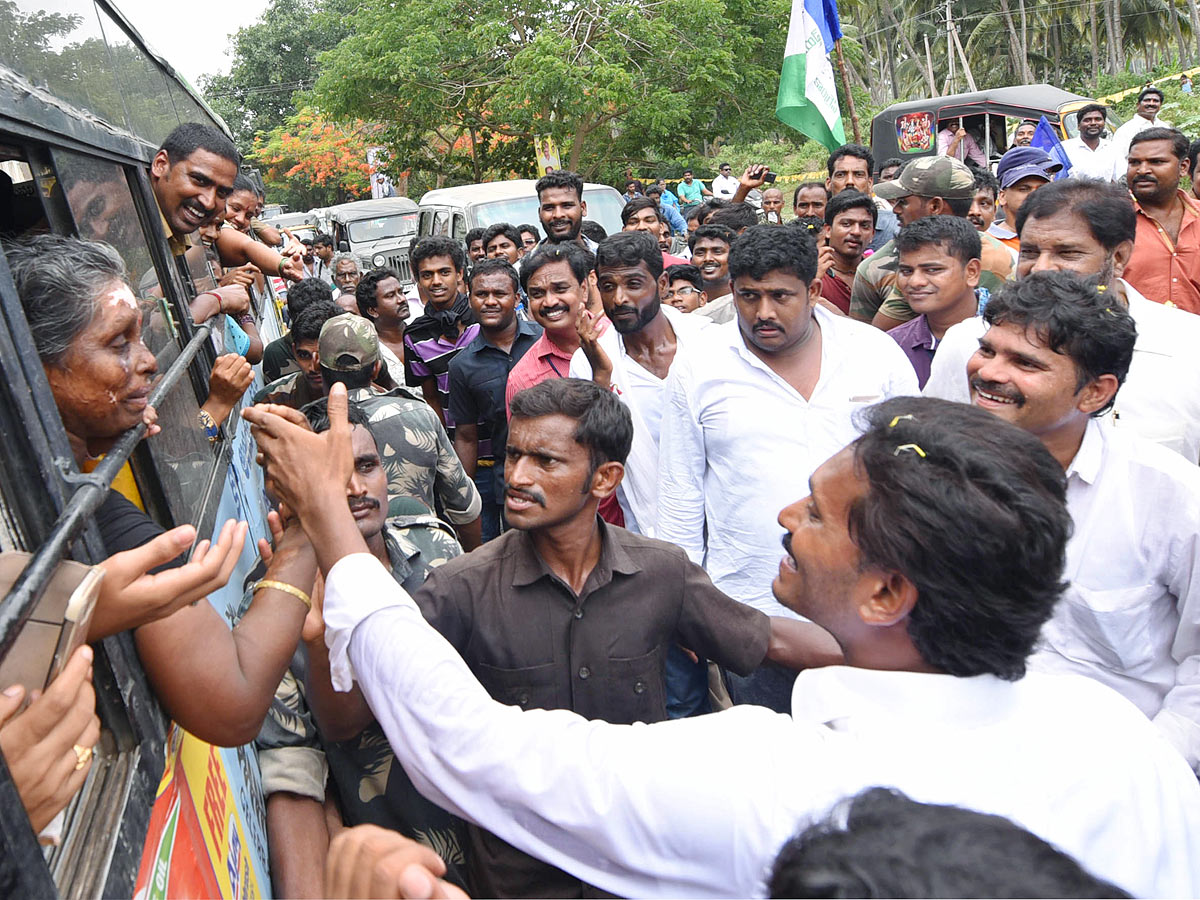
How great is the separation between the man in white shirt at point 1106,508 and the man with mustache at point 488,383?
2.57m

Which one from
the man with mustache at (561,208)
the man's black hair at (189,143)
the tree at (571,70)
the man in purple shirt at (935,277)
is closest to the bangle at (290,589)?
the man's black hair at (189,143)

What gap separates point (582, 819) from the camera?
1354mm

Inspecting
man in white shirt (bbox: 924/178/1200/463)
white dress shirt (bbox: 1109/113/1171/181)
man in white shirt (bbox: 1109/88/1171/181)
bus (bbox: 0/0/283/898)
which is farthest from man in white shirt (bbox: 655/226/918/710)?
white dress shirt (bbox: 1109/113/1171/181)

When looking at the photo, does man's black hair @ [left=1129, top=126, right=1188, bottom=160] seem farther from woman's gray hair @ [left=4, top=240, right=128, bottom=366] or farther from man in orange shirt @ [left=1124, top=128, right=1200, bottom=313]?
woman's gray hair @ [left=4, top=240, right=128, bottom=366]

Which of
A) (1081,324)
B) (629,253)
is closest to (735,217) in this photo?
(629,253)

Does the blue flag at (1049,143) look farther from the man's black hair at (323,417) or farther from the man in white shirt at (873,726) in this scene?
the man in white shirt at (873,726)

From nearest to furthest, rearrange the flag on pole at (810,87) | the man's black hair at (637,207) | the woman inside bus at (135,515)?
1. the woman inside bus at (135,515)
2. the man's black hair at (637,207)
3. the flag on pole at (810,87)

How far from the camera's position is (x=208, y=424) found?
312 cm

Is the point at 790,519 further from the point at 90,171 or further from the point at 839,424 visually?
the point at 90,171

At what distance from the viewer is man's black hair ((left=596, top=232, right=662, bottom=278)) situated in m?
4.04

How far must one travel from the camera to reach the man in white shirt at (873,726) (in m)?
1.30

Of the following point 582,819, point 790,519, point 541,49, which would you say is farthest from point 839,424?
point 541,49

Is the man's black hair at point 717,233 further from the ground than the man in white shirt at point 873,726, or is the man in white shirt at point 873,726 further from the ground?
the man's black hair at point 717,233

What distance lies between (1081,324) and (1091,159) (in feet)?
26.7
